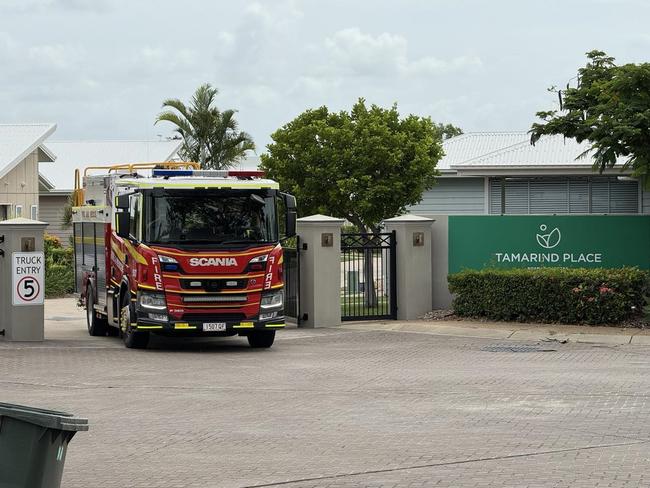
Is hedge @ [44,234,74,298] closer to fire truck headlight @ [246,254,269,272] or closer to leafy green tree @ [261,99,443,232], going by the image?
leafy green tree @ [261,99,443,232]

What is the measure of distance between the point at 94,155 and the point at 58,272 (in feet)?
62.0

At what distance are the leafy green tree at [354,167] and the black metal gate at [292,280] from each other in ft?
20.1

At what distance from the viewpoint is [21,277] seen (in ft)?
67.1

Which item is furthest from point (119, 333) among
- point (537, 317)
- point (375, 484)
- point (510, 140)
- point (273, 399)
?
point (510, 140)

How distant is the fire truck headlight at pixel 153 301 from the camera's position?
18609 mm

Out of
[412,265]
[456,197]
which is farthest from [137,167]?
[456,197]

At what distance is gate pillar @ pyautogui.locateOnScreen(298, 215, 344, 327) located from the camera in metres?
23.0

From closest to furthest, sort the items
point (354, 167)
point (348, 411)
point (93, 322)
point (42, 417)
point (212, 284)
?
point (42, 417) → point (348, 411) → point (212, 284) → point (93, 322) → point (354, 167)

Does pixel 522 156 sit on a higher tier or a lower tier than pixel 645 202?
higher

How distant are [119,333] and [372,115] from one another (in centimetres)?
1136

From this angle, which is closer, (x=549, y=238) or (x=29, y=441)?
(x=29, y=441)

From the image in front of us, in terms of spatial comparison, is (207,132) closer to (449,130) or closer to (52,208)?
(52,208)

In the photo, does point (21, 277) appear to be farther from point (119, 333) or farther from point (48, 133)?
point (48, 133)

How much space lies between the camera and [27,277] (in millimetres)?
20500
